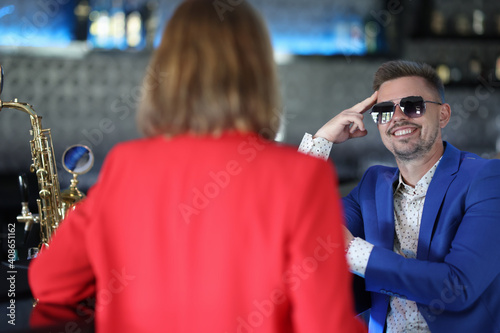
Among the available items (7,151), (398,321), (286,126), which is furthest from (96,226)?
(286,126)

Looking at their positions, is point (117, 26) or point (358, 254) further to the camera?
point (117, 26)

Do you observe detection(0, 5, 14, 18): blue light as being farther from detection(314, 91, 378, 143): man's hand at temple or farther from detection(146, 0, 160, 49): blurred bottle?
detection(314, 91, 378, 143): man's hand at temple

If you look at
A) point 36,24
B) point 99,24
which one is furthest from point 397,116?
point 36,24

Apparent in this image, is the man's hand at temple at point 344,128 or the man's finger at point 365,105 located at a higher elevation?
the man's finger at point 365,105

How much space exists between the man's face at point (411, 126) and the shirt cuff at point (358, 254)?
0.40 m

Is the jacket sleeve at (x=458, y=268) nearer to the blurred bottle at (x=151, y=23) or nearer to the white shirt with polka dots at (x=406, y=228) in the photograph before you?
the white shirt with polka dots at (x=406, y=228)

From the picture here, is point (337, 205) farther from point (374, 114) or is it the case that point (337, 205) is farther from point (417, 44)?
point (417, 44)

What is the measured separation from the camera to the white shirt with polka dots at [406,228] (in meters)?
1.67

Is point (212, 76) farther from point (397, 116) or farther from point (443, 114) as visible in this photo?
point (443, 114)

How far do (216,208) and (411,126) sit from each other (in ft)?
3.64

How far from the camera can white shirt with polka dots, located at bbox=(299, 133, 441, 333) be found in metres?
1.67

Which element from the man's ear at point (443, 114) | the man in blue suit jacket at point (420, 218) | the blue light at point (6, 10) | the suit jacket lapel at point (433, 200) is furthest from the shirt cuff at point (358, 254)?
the blue light at point (6, 10)

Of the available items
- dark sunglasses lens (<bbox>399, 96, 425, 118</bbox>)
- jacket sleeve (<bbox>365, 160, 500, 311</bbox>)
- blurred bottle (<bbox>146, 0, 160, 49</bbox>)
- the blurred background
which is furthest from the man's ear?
blurred bottle (<bbox>146, 0, 160, 49</bbox>)

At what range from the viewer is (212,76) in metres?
0.84
